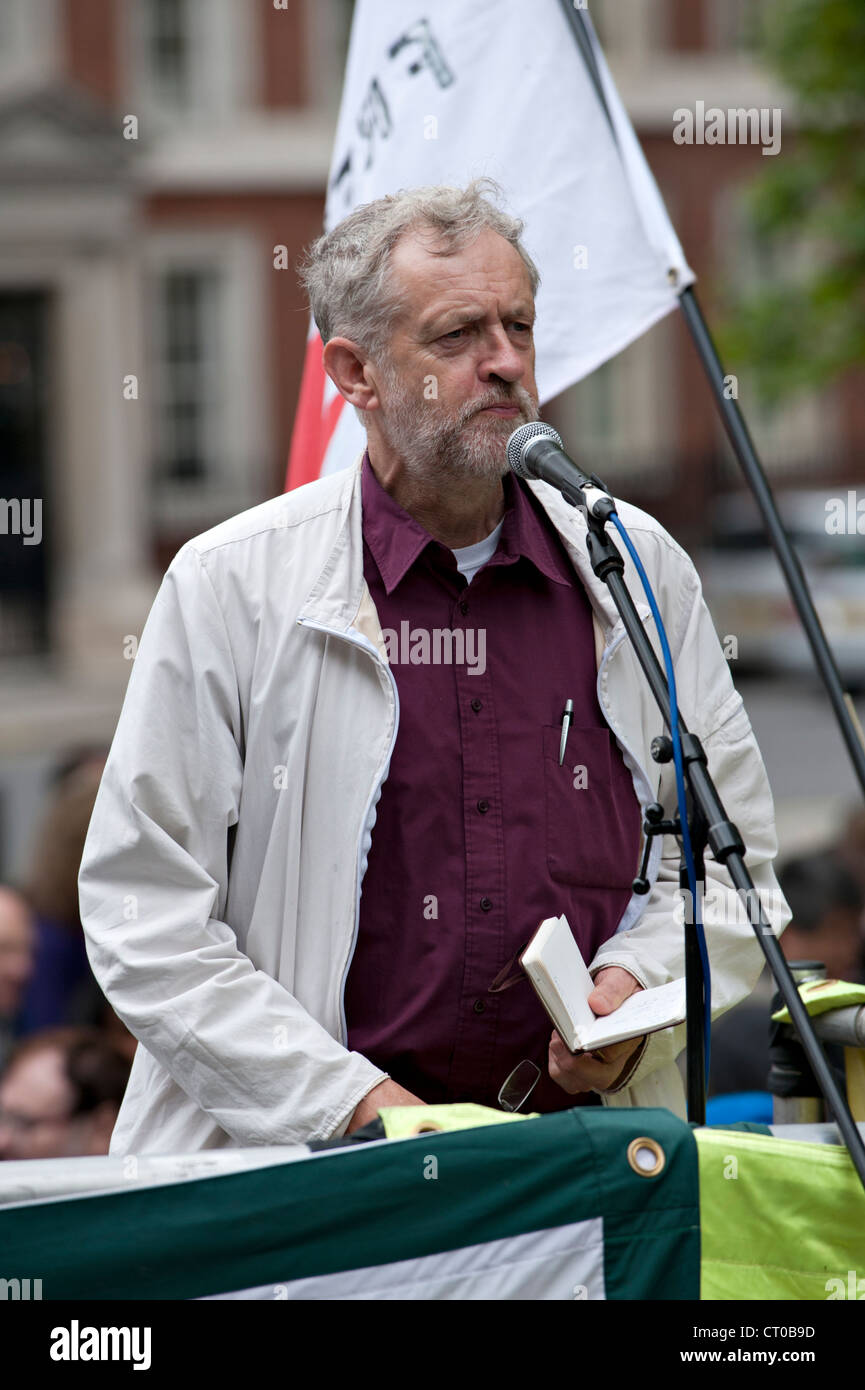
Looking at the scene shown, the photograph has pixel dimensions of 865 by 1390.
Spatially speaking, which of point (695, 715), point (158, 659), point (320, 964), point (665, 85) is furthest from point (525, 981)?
point (665, 85)

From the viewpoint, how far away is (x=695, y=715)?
8.40 ft

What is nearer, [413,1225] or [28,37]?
[413,1225]

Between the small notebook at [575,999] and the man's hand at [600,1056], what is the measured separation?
35 millimetres

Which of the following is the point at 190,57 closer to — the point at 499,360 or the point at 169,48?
the point at 169,48

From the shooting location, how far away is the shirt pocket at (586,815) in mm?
2438

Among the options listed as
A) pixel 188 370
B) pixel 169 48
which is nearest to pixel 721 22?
pixel 169 48

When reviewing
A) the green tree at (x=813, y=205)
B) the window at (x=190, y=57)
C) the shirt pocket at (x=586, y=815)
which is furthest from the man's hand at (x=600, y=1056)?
the window at (x=190, y=57)

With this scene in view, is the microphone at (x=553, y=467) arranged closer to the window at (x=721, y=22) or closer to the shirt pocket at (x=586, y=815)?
the shirt pocket at (x=586, y=815)

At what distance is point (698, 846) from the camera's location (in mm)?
2107

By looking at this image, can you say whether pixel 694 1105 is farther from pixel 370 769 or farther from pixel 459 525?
pixel 459 525

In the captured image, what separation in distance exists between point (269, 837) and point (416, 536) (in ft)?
1.53
